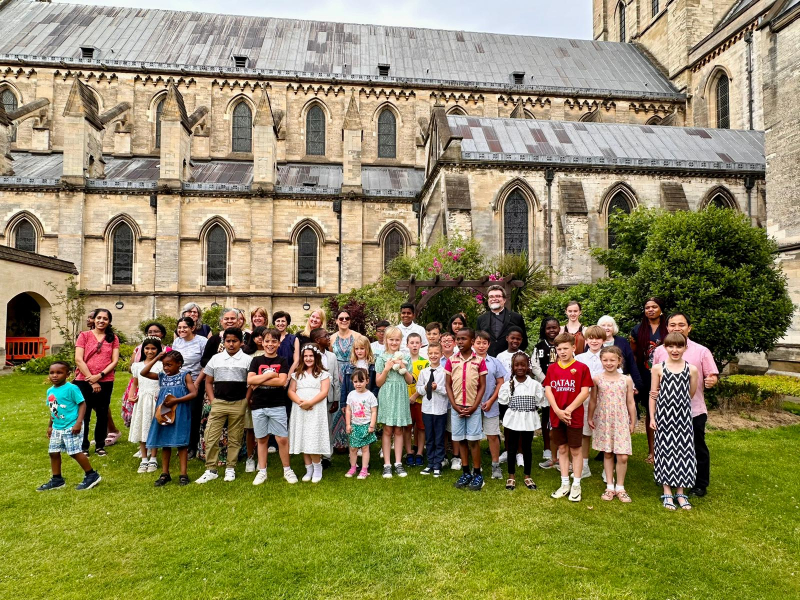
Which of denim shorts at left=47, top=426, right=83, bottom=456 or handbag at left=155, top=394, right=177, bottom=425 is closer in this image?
denim shorts at left=47, top=426, right=83, bottom=456

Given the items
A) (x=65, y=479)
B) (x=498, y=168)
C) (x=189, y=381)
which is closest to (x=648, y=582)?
(x=189, y=381)

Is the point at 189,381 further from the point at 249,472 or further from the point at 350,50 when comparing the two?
the point at 350,50

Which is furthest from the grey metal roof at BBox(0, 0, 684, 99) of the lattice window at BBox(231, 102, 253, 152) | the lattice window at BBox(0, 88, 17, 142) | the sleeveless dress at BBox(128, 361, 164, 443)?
the sleeveless dress at BBox(128, 361, 164, 443)

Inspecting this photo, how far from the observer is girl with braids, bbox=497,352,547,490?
527 centimetres

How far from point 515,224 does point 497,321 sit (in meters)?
11.8

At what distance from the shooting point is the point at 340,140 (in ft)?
84.4

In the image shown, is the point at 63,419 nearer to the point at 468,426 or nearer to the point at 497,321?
the point at 468,426

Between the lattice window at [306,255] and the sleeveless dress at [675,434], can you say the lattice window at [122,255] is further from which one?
the sleeveless dress at [675,434]

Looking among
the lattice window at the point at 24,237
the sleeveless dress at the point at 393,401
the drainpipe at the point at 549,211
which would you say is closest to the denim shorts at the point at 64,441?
the sleeveless dress at the point at 393,401

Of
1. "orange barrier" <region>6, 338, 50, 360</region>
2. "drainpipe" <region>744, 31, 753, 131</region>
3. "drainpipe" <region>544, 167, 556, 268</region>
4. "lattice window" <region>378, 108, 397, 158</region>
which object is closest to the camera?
"orange barrier" <region>6, 338, 50, 360</region>

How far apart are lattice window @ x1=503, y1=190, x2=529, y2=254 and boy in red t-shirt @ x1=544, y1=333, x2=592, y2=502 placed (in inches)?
505

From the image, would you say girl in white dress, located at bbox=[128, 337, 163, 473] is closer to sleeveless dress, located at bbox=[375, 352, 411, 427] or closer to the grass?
the grass

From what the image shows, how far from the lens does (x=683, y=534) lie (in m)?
4.29

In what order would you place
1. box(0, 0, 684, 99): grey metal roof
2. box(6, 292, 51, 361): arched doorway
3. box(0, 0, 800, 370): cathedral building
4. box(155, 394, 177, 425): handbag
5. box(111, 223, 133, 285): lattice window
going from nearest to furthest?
box(155, 394, 177, 425): handbag
box(6, 292, 51, 361): arched doorway
box(0, 0, 800, 370): cathedral building
box(111, 223, 133, 285): lattice window
box(0, 0, 684, 99): grey metal roof
